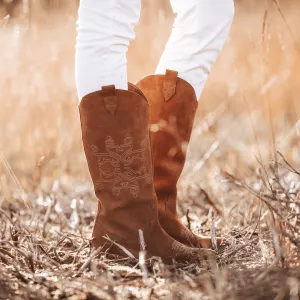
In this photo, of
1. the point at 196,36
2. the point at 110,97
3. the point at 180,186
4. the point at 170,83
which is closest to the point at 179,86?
the point at 170,83

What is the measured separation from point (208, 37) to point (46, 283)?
794 millimetres

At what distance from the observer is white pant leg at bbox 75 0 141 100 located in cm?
146

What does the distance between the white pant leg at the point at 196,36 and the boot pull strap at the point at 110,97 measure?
24 centimetres

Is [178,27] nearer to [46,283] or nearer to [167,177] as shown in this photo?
[167,177]

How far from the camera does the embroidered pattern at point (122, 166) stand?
1554 mm

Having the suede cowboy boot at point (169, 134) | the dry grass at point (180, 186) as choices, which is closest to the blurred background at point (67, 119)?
the dry grass at point (180, 186)

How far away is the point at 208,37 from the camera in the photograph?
1.65 metres

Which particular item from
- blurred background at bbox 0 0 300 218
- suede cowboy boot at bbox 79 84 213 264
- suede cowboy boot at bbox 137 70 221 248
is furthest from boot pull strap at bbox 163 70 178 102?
blurred background at bbox 0 0 300 218

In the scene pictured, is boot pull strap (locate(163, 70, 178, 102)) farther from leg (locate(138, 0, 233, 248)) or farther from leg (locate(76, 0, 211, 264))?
leg (locate(76, 0, 211, 264))

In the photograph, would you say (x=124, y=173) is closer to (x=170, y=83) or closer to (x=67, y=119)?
(x=170, y=83)

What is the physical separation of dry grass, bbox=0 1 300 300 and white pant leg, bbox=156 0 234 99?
119 millimetres

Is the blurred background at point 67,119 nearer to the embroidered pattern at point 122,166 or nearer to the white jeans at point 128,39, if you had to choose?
the white jeans at point 128,39

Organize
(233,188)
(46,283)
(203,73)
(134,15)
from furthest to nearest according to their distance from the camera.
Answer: (233,188) → (203,73) → (134,15) → (46,283)

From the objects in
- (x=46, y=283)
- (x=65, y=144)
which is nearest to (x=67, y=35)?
(x=65, y=144)
